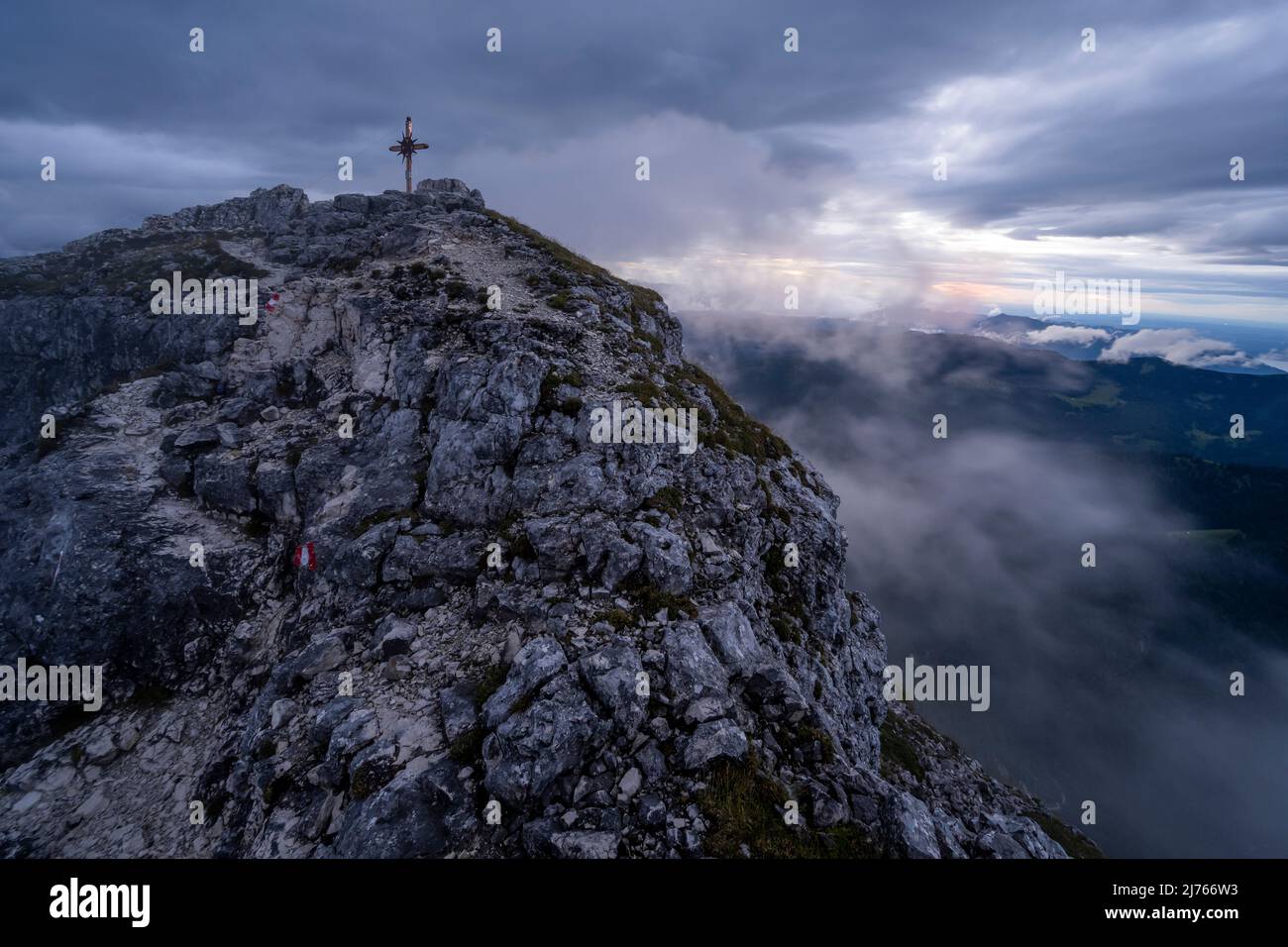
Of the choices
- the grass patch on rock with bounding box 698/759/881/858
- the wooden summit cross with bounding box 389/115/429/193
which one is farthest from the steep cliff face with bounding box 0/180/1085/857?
the wooden summit cross with bounding box 389/115/429/193

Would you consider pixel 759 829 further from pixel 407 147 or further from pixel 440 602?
pixel 407 147

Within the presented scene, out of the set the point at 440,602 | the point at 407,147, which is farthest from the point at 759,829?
the point at 407,147

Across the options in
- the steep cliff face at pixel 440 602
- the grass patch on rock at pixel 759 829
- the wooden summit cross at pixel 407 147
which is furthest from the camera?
the wooden summit cross at pixel 407 147

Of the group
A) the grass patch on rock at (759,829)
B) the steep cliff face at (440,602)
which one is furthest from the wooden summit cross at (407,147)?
the grass patch on rock at (759,829)

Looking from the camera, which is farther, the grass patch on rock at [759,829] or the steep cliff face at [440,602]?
the steep cliff face at [440,602]

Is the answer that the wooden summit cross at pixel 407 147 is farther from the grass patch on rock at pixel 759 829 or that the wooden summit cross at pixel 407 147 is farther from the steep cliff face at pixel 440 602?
the grass patch on rock at pixel 759 829

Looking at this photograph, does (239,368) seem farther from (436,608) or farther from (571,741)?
(571,741)

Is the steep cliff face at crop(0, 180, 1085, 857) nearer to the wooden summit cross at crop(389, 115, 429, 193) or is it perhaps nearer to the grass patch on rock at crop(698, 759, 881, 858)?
the grass patch on rock at crop(698, 759, 881, 858)

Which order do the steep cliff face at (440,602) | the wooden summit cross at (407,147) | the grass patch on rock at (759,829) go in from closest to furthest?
the grass patch on rock at (759,829)
the steep cliff face at (440,602)
the wooden summit cross at (407,147)
